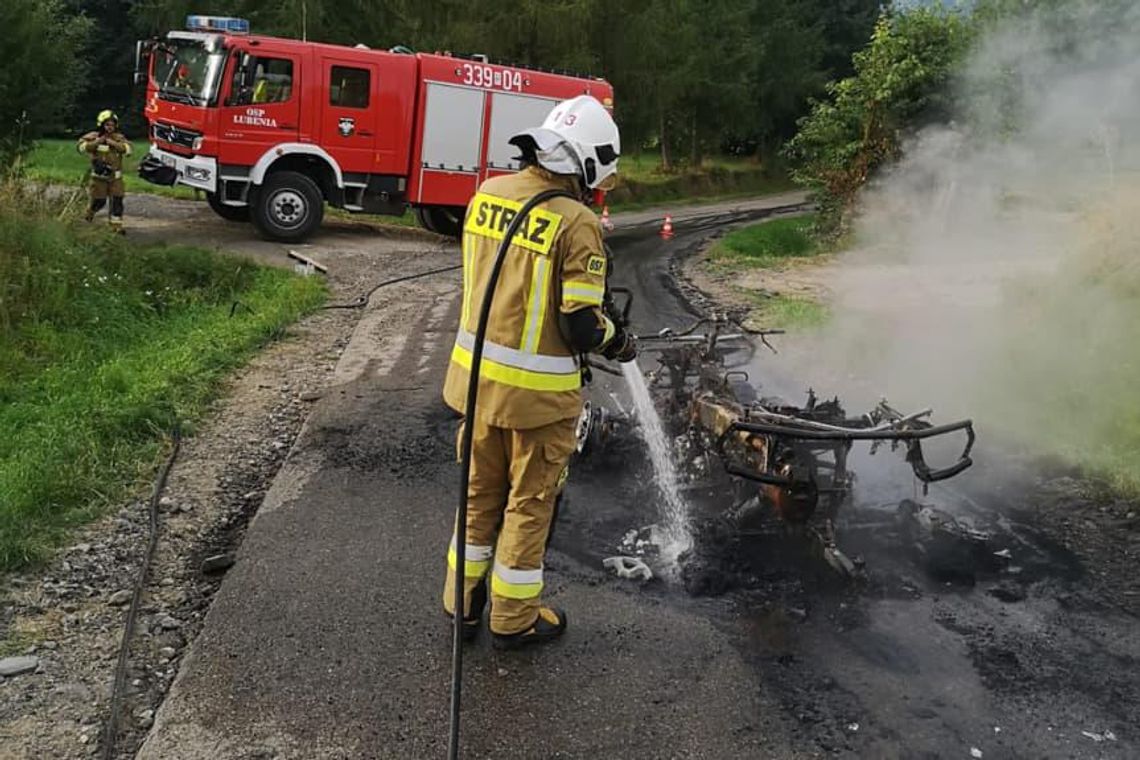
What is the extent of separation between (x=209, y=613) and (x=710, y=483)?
9.19ft

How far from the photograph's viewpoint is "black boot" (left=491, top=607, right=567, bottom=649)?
374cm

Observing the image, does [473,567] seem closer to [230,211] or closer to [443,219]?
[230,211]

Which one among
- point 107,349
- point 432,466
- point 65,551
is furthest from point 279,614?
point 107,349

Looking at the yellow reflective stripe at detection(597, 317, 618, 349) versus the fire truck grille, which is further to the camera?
→ the fire truck grille

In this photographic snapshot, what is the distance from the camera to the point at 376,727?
10.6 ft

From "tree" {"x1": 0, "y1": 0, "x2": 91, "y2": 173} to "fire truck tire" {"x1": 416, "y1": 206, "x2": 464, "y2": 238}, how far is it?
18.2ft

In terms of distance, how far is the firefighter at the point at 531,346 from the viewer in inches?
137

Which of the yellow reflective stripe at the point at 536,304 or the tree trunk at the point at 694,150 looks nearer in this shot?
the yellow reflective stripe at the point at 536,304

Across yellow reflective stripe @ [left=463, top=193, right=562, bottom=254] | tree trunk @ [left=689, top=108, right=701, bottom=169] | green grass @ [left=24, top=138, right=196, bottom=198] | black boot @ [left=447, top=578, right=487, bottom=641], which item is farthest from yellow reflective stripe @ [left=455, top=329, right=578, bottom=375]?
tree trunk @ [left=689, top=108, right=701, bottom=169]

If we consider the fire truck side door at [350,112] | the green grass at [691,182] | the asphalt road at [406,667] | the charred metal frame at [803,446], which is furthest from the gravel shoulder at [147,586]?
the green grass at [691,182]

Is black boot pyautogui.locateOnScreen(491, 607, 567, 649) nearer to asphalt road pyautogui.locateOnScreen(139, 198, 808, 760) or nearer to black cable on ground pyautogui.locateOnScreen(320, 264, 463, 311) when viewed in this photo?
asphalt road pyautogui.locateOnScreen(139, 198, 808, 760)

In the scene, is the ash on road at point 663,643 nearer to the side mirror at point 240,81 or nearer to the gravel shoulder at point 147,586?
the gravel shoulder at point 147,586

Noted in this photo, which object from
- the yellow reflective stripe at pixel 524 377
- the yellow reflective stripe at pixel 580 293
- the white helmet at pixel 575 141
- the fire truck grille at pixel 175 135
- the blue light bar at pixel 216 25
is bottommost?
the yellow reflective stripe at pixel 524 377

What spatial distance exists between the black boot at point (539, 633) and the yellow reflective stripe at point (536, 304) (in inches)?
44.3
